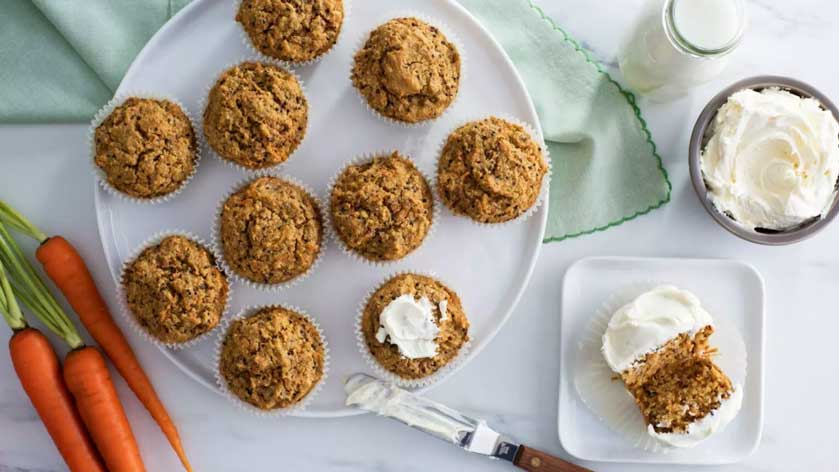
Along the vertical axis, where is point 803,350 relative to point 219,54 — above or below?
below

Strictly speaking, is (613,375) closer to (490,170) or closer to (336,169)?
(490,170)

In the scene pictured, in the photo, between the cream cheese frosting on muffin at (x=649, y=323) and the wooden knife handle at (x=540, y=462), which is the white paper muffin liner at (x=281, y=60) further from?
the wooden knife handle at (x=540, y=462)

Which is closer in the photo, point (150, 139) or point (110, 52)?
point (150, 139)

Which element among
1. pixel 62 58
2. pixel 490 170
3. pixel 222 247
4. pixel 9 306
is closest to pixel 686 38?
pixel 490 170

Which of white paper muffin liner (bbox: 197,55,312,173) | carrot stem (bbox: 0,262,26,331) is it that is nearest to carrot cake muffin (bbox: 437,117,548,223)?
white paper muffin liner (bbox: 197,55,312,173)

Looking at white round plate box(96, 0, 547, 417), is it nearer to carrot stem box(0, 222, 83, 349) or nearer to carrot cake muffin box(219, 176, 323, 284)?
carrot cake muffin box(219, 176, 323, 284)

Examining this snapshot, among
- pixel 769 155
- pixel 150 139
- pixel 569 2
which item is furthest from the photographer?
pixel 569 2

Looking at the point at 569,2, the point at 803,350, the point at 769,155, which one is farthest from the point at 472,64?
the point at 803,350

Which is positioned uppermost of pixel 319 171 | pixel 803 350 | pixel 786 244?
pixel 319 171

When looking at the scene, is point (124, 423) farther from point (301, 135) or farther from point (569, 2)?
point (569, 2)
